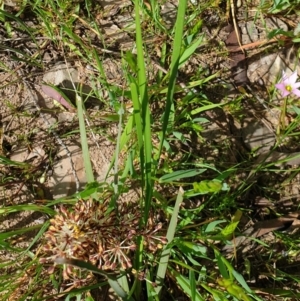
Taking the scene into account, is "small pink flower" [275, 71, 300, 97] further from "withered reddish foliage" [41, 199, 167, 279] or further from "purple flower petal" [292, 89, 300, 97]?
"withered reddish foliage" [41, 199, 167, 279]

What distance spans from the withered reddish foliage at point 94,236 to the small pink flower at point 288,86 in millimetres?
835

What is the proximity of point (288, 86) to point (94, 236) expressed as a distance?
1060mm

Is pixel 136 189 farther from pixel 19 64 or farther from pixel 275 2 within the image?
pixel 275 2

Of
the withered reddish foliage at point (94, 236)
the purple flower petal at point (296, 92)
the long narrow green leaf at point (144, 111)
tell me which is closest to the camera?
the long narrow green leaf at point (144, 111)

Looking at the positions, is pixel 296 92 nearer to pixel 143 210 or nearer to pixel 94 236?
pixel 143 210

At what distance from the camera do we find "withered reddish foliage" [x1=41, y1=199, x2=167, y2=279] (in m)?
1.25

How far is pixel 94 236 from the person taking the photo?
1.31m

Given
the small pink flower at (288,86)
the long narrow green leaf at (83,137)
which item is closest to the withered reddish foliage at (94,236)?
the long narrow green leaf at (83,137)

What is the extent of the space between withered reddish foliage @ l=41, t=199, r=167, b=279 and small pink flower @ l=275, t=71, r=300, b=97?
835 millimetres

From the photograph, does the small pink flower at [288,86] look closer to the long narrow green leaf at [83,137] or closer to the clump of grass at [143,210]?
the clump of grass at [143,210]

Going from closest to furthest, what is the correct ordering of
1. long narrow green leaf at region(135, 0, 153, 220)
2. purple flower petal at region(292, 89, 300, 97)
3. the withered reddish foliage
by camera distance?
long narrow green leaf at region(135, 0, 153, 220), the withered reddish foliage, purple flower petal at region(292, 89, 300, 97)

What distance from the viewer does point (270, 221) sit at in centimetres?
190

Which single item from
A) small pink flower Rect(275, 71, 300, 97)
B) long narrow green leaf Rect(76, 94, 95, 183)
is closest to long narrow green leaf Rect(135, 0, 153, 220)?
long narrow green leaf Rect(76, 94, 95, 183)

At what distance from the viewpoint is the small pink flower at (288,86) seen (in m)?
1.83
